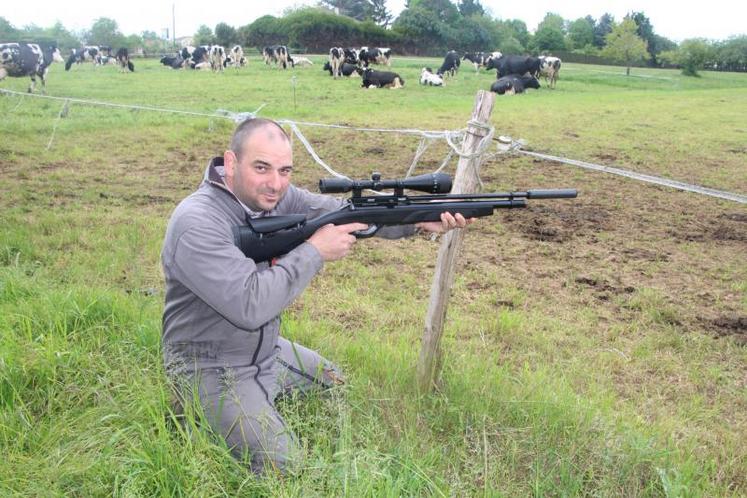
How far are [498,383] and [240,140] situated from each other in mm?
1885

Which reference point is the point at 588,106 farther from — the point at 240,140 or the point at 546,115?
the point at 240,140

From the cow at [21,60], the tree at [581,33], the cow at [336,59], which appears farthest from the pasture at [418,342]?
the tree at [581,33]

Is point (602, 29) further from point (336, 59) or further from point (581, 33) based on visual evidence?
point (336, 59)

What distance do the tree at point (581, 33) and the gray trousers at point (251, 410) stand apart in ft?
263

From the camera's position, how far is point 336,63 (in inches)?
1296

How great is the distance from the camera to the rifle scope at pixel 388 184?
308 centimetres

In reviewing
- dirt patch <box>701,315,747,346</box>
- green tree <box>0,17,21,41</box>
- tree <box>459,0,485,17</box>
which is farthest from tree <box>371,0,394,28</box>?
dirt patch <box>701,315,747,346</box>

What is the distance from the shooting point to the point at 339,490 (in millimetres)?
2307

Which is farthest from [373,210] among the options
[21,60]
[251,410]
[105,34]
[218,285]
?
[105,34]

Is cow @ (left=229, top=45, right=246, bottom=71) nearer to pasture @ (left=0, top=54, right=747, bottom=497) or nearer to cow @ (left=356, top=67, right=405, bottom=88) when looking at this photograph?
cow @ (left=356, top=67, right=405, bottom=88)

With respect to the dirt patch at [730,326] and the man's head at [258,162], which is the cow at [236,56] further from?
the man's head at [258,162]

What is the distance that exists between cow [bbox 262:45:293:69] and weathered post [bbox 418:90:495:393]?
1405 inches

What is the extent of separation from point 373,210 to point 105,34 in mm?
81100

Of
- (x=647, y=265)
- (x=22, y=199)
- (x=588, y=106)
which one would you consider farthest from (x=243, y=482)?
(x=588, y=106)
